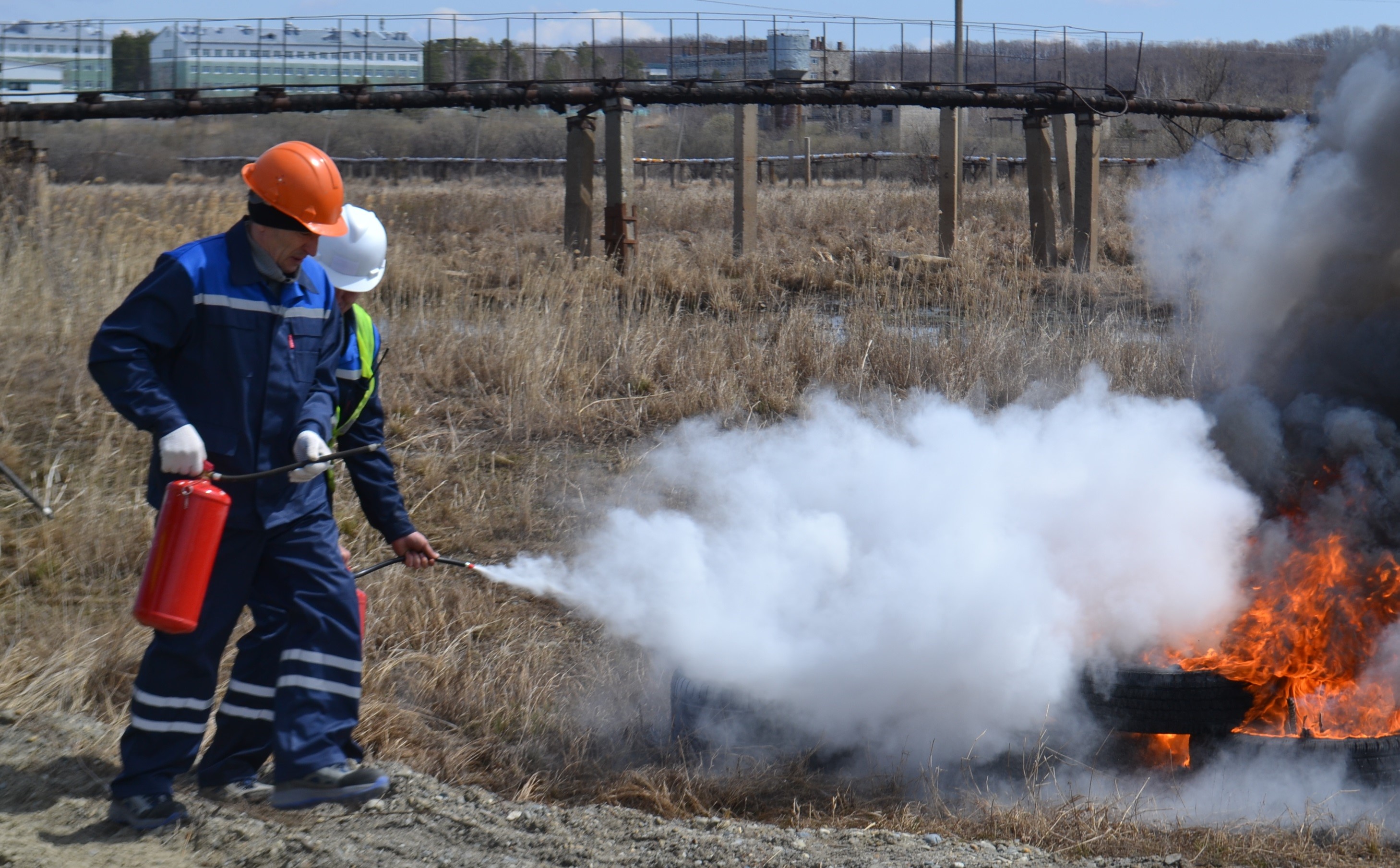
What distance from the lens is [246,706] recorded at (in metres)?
3.62

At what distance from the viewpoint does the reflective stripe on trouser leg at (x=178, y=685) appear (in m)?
3.30

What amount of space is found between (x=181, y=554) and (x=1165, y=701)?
11.8ft

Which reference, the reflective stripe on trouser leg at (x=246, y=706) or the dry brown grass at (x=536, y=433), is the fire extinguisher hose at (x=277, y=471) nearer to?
the reflective stripe on trouser leg at (x=246, y=706)

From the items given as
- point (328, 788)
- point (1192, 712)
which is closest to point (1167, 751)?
point (1192, 712)

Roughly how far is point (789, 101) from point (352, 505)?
28.1 feet

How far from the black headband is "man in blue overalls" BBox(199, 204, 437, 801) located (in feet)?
0.93

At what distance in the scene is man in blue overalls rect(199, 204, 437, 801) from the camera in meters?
3.61

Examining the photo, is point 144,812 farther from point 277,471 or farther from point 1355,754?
point 1355,754

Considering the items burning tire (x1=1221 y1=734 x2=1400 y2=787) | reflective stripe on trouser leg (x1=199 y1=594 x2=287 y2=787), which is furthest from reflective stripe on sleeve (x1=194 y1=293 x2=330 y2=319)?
burning tire (x1=1221 y1=734 x2=1400 y2=787)

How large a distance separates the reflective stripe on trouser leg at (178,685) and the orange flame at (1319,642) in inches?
147

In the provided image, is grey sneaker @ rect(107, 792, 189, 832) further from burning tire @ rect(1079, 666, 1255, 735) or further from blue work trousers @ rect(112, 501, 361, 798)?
burning tire @ rect(1079, 666, 1255, 735)

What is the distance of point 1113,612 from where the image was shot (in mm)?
4855

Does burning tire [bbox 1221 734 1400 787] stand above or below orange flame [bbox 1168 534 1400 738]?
below

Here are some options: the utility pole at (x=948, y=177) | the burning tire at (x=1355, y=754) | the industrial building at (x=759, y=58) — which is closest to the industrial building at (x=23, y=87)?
the industrial building at (x=759, y=58)
